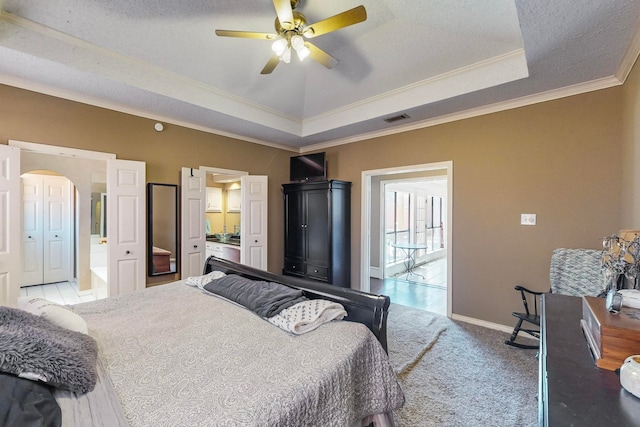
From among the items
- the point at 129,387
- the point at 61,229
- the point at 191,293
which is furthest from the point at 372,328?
the point at 61,229

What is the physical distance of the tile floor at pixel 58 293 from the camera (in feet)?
13.7

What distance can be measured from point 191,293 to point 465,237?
10.2 feet

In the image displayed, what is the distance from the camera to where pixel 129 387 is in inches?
40.6

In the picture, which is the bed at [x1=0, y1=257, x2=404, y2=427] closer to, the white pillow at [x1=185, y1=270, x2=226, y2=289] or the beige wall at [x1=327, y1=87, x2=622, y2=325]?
the white pillow at [x1=185, y1=270, x2=226, y2=289]

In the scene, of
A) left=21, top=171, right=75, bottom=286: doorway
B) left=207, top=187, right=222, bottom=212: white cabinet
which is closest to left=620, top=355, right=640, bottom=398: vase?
left=207, top=187, right=222, bottom=212: white cabinet

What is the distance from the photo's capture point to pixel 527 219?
2967 mm

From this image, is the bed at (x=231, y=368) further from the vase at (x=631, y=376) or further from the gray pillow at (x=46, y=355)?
the vase at (x=631, y=376)

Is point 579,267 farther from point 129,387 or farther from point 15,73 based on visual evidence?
point 15,73

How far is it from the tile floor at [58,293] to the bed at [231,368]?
334cm

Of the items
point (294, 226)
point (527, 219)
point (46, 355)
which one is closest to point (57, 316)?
point (46, 355)

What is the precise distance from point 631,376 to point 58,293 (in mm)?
6380

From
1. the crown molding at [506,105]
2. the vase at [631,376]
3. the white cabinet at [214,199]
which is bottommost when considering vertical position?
the vase at [631,376]

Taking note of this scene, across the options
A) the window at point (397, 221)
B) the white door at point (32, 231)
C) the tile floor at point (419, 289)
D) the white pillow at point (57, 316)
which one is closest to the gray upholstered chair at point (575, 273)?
the tile floor at point (419, 289)

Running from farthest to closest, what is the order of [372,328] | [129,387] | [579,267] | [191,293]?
[579,267]
[191,293]
[372,328]
[129,387]
